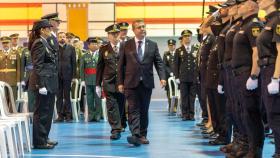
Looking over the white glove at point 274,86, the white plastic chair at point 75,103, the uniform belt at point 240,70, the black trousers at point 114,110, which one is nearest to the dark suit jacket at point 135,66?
the black trousers at point 114,110

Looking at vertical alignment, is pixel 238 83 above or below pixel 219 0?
below

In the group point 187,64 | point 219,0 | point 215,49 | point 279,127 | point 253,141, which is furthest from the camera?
point 219,0

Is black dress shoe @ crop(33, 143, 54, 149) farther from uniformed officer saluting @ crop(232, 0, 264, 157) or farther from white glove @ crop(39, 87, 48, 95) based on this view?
uniformed officer saluting @ crop(232, 0, 264, 157)

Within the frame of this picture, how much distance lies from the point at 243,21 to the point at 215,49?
6.25ft

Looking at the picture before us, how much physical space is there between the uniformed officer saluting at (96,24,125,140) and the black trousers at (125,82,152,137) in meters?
0.93

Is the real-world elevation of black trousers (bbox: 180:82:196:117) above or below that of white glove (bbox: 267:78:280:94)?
below

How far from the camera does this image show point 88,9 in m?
22.9

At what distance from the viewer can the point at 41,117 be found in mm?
9852

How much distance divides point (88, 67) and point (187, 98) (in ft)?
8.04

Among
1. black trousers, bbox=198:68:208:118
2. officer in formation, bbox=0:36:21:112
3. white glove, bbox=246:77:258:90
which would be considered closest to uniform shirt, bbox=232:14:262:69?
white glove, bbox=246:77:258:90

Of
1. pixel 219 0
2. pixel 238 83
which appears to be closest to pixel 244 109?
pixel 238 83

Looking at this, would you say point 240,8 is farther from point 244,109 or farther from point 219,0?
point 219,0

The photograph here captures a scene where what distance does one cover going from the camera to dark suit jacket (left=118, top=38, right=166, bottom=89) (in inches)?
404

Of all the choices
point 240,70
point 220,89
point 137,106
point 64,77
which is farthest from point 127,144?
point 64,77
